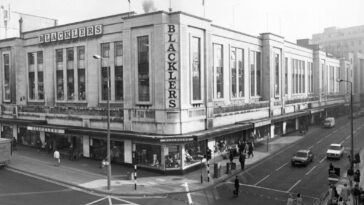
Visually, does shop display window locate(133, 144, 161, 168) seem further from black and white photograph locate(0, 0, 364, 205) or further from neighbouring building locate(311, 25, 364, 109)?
neighbouring building locate(311, 25, 364, 109)

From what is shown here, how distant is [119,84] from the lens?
39219 millimetres

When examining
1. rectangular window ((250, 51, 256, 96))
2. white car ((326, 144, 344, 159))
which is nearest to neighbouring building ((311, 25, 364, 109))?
rectangular window ((250, 51, 256, 96))

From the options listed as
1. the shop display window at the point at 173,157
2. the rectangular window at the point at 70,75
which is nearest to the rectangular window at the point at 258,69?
the shop display window at the point at 173,157

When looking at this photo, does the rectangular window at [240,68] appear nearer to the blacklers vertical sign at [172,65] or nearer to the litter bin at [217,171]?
the blacklers vertical sign at [172,65]

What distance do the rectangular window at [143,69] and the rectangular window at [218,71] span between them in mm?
11060

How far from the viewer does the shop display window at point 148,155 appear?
3309cm

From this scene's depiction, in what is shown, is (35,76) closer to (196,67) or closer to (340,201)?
(196,67)

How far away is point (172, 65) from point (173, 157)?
8797mm

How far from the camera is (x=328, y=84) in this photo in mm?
88625

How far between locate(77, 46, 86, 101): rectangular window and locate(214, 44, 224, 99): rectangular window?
53.8ft

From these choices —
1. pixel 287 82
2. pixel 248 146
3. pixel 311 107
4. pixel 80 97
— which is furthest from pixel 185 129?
pixel 311 107

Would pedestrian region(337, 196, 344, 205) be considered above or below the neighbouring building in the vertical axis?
below

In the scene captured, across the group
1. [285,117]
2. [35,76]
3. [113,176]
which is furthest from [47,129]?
[285,117]

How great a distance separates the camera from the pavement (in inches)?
1084
